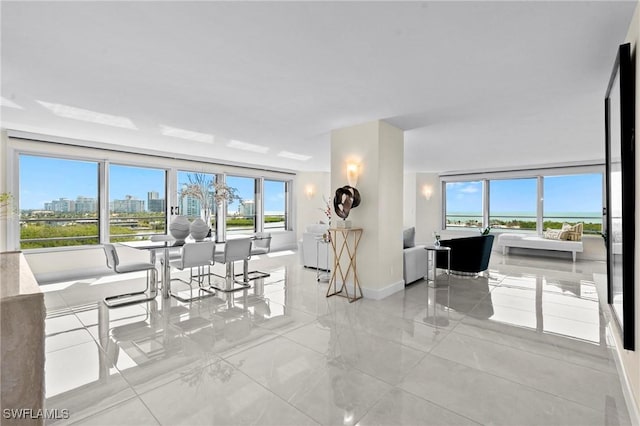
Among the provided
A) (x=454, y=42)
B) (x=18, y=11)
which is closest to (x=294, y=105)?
(x=454, y=42)

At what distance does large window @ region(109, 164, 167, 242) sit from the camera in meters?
6.09

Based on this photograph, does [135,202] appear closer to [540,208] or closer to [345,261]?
[345,261]

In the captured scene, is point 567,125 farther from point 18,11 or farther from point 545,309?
point 18,11

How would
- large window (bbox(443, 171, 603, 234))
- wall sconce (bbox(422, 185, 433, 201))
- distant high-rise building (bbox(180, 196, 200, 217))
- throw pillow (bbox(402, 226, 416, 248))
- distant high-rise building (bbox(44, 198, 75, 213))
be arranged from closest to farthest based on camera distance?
throw pillow (bbox(402, 226, 416, 248)), distant high-rise building (bbox(44, 198, 75, 213)), distant high-rise building (bbox(180, 196, 200, 217)), large window (bbox(443, 171, 603, 234)), wall sconce (bbox(422, 185, 433, 201))

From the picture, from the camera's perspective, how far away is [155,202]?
6660mm

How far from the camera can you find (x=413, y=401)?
196 cm

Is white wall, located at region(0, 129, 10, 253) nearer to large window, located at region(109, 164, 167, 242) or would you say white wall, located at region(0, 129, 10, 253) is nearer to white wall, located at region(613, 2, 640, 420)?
large window, located at region(109, 164, 167, 242)

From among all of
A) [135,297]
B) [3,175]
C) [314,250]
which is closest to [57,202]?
[3,175]

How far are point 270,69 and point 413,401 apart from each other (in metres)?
2.78

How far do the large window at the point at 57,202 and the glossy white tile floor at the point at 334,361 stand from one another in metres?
2.07

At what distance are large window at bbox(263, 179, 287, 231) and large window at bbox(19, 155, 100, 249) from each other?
4.11 metres

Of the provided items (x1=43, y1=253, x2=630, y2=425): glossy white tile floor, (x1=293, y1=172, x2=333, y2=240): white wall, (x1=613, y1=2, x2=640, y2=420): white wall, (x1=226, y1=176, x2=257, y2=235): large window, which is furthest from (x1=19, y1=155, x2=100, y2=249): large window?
(x1=613, y1=2, x2=640, y2=420): white wall

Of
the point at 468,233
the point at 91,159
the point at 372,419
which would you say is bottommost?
the point at 372,419

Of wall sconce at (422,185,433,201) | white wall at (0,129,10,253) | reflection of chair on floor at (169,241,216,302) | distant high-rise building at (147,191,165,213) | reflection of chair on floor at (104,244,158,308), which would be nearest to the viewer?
reflection of chair on floor at (104,244,158,308)
